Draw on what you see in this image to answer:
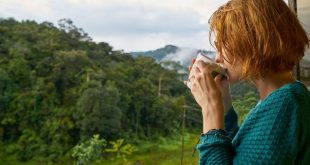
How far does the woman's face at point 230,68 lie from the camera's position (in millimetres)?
499

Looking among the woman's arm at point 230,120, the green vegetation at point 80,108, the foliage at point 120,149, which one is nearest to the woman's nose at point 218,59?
the woman's arm at point 230,120

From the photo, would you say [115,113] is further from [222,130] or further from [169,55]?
[222,130]

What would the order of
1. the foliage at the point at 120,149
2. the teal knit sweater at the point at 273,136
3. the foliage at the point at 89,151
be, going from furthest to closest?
the foliage at the point at 120,149 → the foliage at the point at 89,151 → the teal knit sweater at the point at 273,136

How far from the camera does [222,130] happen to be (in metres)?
0.49

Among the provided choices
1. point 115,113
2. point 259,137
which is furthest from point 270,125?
point 115,113

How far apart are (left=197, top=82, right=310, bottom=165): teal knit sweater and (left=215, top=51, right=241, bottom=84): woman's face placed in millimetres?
53

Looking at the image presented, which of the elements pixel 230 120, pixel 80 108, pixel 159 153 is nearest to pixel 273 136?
pixel 230 120

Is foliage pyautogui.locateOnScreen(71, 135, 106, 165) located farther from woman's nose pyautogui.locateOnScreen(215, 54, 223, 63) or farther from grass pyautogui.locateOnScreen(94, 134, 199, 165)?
woman's nose pyautogui.locateOnScreen(215, 54, 223, 63)

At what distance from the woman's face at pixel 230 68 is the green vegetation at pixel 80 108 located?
4.51 meters

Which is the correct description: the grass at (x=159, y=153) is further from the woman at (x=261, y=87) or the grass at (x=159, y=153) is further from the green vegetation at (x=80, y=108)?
the woman at (x=261, y=87)

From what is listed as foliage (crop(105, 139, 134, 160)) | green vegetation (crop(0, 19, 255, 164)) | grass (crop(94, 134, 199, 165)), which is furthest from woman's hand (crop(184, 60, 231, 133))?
grass (crop(94, 134, 199, 165))

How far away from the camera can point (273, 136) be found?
44 cm

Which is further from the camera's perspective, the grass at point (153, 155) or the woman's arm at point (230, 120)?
the grass at point (153, 155)

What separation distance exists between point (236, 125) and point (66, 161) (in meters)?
4.86
